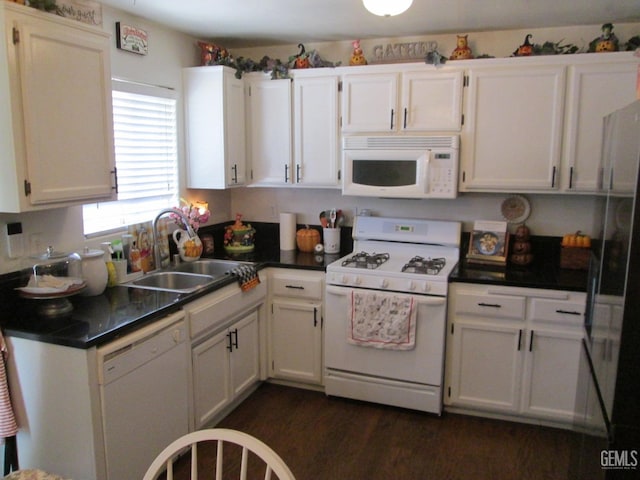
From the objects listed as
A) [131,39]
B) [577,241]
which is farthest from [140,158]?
[577,241]

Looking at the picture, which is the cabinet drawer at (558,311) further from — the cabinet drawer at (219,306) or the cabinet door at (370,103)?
the cabinet drawer at (219,306)

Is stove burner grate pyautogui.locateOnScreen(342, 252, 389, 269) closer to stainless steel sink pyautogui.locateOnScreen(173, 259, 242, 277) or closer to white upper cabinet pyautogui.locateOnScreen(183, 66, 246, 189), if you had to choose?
stainless steel sink pyautogui.locateOnScreen(173, 259, 242, 277)

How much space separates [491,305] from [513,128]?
1.08 m

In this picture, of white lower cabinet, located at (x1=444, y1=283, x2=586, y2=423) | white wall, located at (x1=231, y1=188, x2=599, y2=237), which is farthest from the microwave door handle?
white lower cabinet, located at (x1=444, y1=283, x2=586, y2=423)

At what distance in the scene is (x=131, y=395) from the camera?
2199mm

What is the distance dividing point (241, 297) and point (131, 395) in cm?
104

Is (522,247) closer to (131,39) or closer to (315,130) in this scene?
(315,130)

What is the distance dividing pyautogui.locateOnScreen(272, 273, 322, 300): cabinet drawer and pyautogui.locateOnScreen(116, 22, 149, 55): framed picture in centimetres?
161

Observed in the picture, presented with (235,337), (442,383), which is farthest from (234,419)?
(442,383)

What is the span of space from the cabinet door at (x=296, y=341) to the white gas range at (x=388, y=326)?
10 cm

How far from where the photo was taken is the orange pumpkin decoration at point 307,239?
149 inches

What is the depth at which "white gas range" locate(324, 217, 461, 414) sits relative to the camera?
3.03 meters

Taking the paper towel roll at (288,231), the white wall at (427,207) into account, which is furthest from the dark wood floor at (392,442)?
the white wall at (427,207)

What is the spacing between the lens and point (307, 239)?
3789 millimetres
